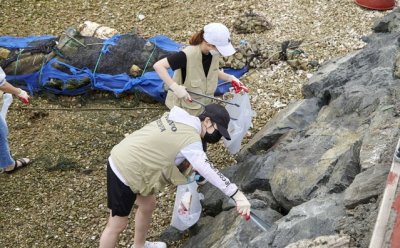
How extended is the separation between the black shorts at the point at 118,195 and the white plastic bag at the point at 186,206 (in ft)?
1.78

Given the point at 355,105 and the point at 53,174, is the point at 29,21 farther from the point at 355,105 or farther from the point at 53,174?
the point at 355,105

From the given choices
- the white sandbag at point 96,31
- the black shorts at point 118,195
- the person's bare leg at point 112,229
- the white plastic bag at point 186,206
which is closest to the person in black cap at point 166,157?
the black shorts at point 118,195

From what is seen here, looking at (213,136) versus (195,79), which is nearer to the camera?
(213,136)

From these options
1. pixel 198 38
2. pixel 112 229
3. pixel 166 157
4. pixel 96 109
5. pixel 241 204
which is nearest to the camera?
pixel 241 204

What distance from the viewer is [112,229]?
13.9ft

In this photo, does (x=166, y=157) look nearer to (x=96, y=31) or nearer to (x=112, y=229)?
(x=112, y=229)

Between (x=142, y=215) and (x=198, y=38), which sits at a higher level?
(x=198, y=38)

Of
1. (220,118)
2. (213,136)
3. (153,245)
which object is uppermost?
(220,118)

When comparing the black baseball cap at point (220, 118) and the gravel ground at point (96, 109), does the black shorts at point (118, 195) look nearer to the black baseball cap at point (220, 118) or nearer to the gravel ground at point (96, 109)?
the black baseball cap at point (220, 118)

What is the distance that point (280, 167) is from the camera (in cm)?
457

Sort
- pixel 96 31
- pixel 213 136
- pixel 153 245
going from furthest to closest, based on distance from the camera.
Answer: pixel 96 31 → pixel 153 245 → pixel 213 136

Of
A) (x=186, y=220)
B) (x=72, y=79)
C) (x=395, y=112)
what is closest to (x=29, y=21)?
(x=72, y=79)

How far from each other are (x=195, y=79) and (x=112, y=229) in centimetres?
155

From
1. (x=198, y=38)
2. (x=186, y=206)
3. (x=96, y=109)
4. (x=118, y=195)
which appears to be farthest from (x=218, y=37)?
(x=96, y=109)
